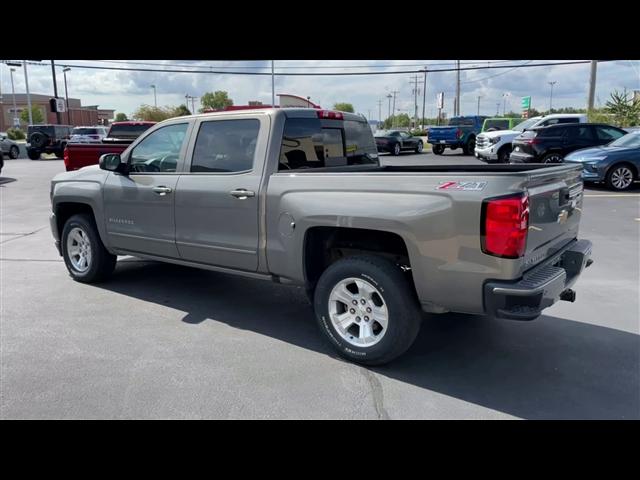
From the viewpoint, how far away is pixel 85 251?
6055 mm

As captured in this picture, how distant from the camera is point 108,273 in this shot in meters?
6.06

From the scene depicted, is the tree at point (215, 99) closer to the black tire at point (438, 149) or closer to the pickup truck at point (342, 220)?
the black tire at point (438, 149)

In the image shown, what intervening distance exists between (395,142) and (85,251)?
83.3ft

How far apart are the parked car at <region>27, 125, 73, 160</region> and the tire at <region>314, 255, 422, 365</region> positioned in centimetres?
2910

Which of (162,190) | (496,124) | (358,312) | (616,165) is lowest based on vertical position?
(358,312)

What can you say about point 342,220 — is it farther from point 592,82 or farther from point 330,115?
point 592,82

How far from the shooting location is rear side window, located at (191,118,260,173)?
4504 millimetres

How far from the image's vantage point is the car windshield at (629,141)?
1311 cm

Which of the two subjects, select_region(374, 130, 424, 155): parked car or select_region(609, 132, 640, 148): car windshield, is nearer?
select_region(609, 132, 640, 148): car windshield

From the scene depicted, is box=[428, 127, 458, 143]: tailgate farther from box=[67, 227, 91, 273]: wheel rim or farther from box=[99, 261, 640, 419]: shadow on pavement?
box=[67, 227, 91, 273]: wheel rim

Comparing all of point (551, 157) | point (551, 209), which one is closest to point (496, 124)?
point (551, 157)

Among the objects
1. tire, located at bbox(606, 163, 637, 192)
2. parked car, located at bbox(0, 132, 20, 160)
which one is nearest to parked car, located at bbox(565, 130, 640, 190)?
tire, located at bbox(606, 163, 637, 192)

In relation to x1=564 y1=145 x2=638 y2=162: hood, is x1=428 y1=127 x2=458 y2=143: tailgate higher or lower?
higher
